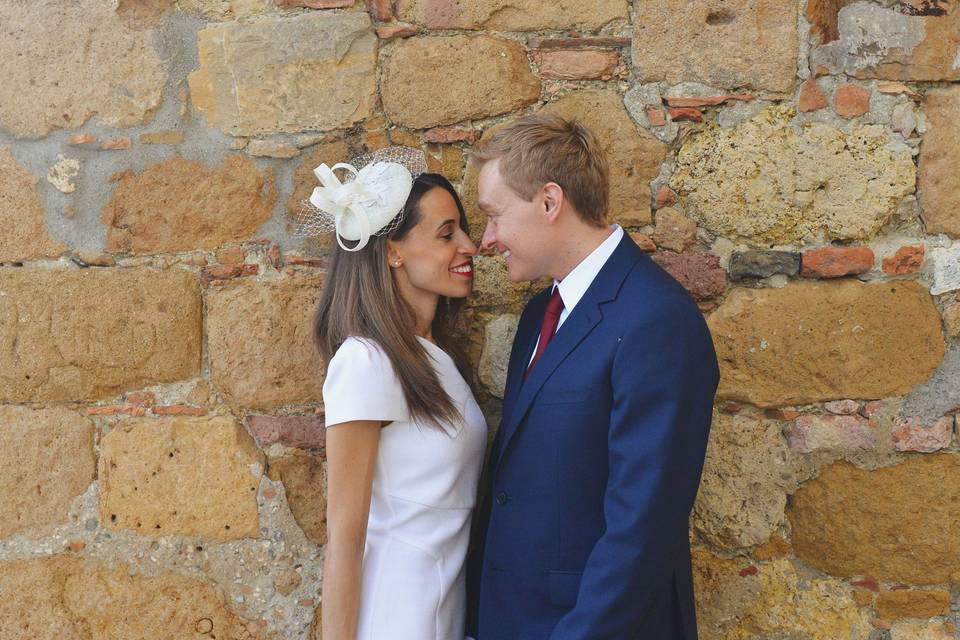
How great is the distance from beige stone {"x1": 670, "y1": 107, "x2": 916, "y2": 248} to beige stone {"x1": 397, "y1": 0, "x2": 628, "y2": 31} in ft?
1.34

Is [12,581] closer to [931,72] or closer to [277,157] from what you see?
[277,157]

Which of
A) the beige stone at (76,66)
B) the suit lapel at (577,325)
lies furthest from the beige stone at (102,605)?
the beige stone at (76,66)

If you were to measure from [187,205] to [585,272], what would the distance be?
1.19 metres

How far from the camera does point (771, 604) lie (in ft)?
7.29

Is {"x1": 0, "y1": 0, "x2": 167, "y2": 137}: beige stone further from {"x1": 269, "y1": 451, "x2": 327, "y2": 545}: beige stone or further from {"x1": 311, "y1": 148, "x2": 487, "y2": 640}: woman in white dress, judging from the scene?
{"x1": 269, "y1": 451, "x2": 327, "y2": 545}: beige stone

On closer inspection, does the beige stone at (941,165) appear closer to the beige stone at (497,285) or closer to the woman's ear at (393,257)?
the beige stone at (497,285)

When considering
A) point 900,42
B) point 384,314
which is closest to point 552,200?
point 384,314

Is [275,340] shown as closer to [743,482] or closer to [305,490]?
[305,490]

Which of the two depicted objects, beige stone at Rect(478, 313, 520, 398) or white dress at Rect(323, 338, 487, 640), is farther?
beige stone at Rect(478, 313, 520, 398)

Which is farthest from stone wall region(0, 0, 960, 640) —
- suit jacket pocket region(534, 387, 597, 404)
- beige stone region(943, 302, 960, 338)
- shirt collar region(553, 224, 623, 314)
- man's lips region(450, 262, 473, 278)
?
suit jacket pocket region(534, 387, 597, 404)

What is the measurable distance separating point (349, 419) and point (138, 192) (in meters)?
1.03

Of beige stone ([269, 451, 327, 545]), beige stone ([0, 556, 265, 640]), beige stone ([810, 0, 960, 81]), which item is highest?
beige stone ([810, 0, 960, 81])

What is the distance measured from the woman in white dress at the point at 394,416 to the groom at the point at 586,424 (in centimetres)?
12

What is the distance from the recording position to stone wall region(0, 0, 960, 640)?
217 centimetres
